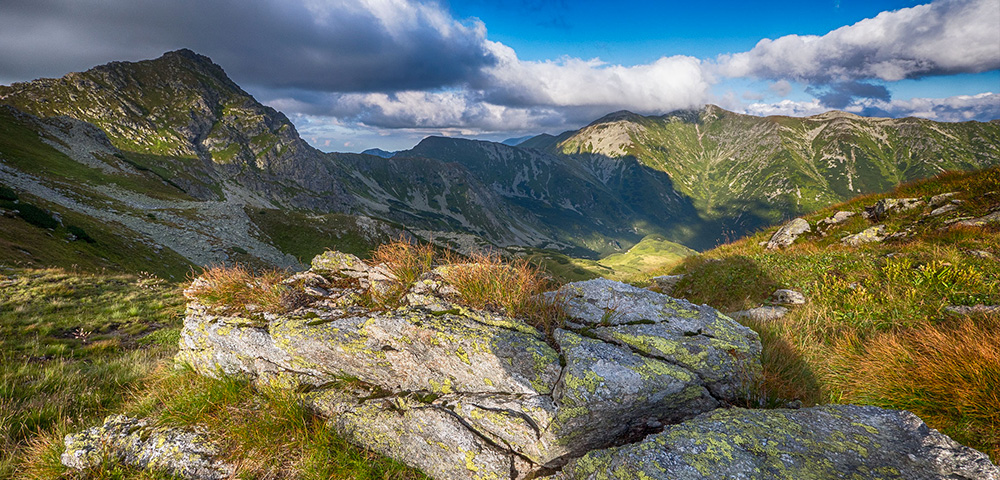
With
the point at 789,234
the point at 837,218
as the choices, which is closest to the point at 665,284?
the point at 789,234

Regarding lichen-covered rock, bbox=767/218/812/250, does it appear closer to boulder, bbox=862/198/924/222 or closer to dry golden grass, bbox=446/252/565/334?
boulder, bbox=862/198/924/222

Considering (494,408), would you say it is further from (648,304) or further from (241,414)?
(241,414)

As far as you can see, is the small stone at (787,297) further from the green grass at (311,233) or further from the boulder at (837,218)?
the green grass at (311,233)

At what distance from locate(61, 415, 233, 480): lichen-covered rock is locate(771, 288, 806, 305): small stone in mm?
14195

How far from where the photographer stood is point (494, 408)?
207 inches

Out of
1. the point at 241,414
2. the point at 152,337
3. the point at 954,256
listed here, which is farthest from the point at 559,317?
the point at 152,337

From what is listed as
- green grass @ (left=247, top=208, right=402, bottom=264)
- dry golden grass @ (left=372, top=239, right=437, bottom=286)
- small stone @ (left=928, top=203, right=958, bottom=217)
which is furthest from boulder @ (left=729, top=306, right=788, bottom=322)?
green grass @ (left=247, top=208, right=402, bottom=264)

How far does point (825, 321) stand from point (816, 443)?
18.0 ft

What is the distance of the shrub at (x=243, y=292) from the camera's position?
24.5 ft

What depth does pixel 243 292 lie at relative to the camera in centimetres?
784

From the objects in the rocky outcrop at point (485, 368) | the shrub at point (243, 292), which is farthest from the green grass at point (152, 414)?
the shrub at point (243, 292)

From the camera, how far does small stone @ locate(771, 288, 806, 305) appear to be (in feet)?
34.7

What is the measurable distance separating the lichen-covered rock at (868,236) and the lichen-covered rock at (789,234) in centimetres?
303

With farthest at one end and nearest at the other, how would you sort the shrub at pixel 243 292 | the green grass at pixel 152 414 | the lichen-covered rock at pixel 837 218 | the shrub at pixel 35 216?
the shrub at pixel 35 216
the lichen-covered rock at pixel 837 218
the shrub at pixel 243 292
the green grass at pixel 152 414
